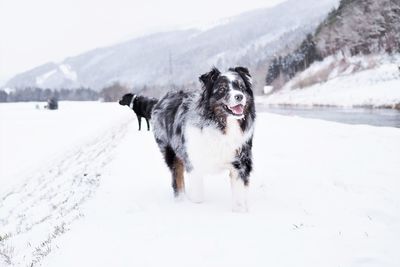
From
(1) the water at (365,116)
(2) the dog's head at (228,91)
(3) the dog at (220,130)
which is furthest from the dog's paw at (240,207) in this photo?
(1) the water at (365,116)

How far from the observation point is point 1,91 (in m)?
182

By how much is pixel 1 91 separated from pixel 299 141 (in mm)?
191426

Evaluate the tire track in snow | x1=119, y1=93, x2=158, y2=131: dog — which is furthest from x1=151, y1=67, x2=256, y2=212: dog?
x1=119, y1=93, x2=158, y2=131: dog

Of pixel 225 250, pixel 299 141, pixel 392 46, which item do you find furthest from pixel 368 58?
pixel 225 250

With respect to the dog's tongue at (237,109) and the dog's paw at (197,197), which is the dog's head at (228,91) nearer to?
the dog's tongue at (237,109)

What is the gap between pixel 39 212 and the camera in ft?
34.2

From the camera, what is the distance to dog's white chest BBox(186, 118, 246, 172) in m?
5.92

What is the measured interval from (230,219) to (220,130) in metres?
1.25

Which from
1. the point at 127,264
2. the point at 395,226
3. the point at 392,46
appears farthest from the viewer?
the point at 392,46

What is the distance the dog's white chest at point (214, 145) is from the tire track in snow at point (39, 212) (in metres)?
2.40

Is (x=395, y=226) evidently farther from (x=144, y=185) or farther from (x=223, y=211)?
(x=144, y=185)

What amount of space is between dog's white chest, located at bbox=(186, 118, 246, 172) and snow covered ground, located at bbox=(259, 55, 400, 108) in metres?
30.3

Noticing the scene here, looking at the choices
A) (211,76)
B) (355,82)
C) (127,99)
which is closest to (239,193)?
(211,76)

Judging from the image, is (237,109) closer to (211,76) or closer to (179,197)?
(211,76)
